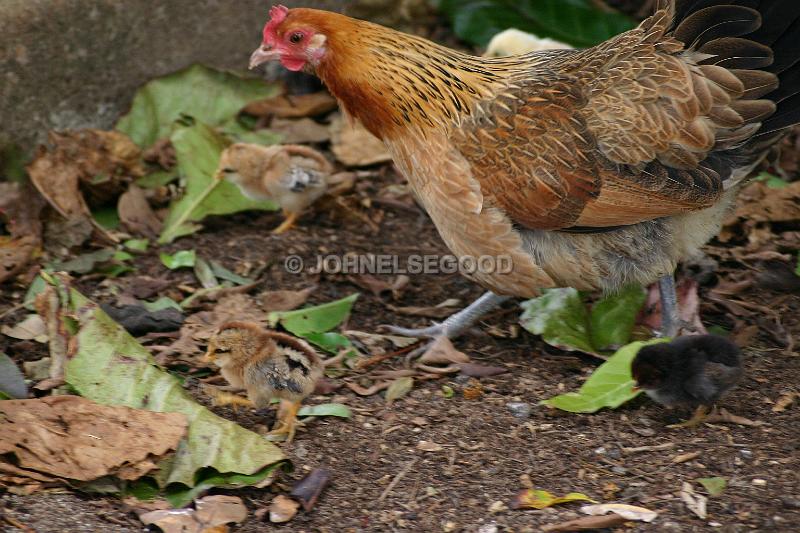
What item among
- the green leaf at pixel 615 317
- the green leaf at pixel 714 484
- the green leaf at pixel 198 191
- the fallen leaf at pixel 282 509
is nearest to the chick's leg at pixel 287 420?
the fallen leaf at pixel 282 509

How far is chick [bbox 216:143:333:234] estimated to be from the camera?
5750 millimetres

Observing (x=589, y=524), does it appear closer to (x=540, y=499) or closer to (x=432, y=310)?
(x=540, y=499)

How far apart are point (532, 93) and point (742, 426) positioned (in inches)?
71.0

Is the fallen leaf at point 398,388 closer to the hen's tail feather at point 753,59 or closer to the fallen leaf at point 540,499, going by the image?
the fallen leaf at point 540,499

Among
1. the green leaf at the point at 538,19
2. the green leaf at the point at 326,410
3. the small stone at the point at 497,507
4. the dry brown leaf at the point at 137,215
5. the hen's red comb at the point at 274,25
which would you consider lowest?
the small stone at the point at 497,507

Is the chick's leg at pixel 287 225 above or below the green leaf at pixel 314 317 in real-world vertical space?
above

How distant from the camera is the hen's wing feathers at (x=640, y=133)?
441 centimetres

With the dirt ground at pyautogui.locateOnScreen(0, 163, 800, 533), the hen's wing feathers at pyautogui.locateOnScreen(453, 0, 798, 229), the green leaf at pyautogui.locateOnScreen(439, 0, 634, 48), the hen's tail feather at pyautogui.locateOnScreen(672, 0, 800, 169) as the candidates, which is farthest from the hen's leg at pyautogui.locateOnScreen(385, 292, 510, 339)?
the green leaf at pyautogui.locateOnScreen(439, 0, 634, 48)

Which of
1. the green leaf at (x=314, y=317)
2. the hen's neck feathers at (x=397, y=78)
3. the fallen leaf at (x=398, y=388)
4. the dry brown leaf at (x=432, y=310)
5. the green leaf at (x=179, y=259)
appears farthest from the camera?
the green leaf at (x=179, y=259)

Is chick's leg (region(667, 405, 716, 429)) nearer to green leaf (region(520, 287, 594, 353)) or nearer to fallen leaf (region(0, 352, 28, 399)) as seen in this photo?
green leaf (region(520, 287, 594, 353))

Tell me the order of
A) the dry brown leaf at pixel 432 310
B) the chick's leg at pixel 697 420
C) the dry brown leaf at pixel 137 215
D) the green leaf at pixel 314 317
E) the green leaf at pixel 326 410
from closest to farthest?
the chick's leg at pixel 697 420 → the green leaf at pixel 326 410 → the green leaf at pixel 314 317 → the dry brown leaf at pixel 432 310 → the dry brown leaf at pixel 137 215

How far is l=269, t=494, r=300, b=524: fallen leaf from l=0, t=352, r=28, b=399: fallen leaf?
4.27 ft

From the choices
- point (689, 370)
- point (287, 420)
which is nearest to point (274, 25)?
point (287, 420)

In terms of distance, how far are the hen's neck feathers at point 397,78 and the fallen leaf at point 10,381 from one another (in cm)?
203
